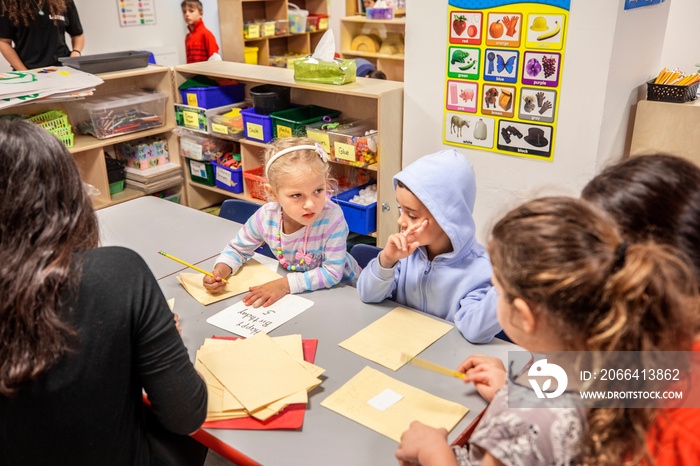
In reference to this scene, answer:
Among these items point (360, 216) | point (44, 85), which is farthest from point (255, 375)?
point (44, 85)

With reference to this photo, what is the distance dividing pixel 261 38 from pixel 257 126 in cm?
263

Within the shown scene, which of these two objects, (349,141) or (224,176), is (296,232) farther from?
(224,176)

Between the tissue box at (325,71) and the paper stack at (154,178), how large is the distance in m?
1.20

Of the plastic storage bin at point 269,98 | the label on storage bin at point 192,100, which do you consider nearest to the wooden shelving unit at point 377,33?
the plastic storage bin at point 269,98

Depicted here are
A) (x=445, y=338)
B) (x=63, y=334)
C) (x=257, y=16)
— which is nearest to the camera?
(x=63, y=334)

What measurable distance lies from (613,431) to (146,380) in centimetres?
78

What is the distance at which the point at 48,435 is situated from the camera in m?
A: 0.95

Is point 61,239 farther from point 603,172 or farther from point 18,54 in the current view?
point 18,54

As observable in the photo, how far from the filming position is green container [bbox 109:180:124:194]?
3.45 meters

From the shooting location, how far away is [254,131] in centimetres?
318

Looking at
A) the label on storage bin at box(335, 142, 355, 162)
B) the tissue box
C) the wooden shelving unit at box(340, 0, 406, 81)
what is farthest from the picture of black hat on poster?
the wooden shelving unit at box(340, 0, 406, 81)

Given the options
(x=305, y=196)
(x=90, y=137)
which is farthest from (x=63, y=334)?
(x=90, y=137)

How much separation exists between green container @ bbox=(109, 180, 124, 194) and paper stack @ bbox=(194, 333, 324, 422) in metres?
2.36

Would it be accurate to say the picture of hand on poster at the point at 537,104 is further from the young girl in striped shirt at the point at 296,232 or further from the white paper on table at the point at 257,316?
the white paper on table at the point at 257,316
